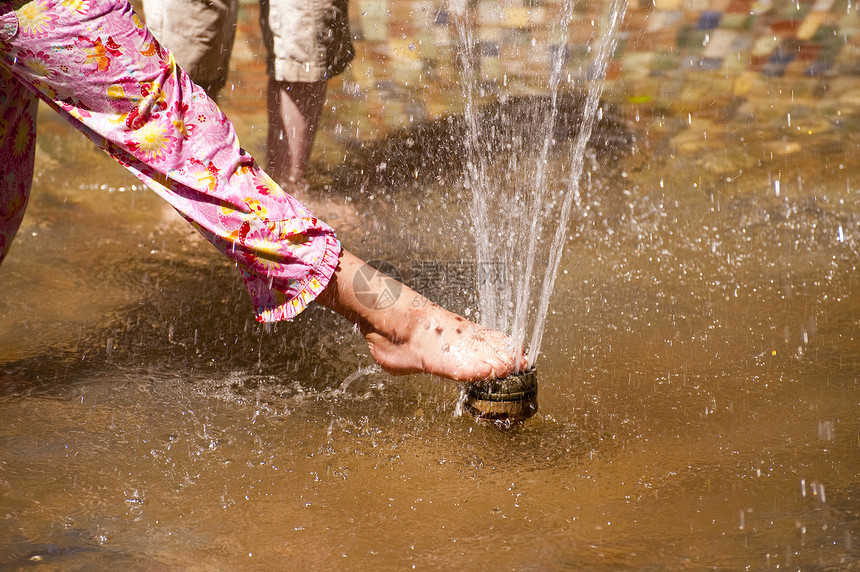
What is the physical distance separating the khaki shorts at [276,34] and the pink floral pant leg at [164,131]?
1164 mm

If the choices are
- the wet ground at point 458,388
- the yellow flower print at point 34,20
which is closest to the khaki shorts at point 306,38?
the wet ground at point 458,388

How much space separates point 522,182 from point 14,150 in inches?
79.5

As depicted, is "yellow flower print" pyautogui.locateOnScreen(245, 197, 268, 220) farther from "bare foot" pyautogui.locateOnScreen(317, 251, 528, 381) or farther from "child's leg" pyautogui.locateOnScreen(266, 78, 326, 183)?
"child's leg" pyautogui.locateOnScreen(266, 78, 326, 183)

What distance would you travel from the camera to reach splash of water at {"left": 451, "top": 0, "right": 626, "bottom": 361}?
2201mm

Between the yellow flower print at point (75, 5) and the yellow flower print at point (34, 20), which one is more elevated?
the yellow flower print at point (75, 5)

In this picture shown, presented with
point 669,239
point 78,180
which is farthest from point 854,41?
point 78,180

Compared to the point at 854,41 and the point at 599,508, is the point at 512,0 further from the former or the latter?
the point at 599,508

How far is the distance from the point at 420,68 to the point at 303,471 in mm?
2628

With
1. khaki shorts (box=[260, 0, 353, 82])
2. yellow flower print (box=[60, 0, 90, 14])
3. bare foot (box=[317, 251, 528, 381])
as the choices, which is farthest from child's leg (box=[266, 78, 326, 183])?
yellow flower print (box=[60, 0, 90, 14])

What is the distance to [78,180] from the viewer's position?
335cm

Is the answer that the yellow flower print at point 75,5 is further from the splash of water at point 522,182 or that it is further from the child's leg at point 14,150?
the splash of water at point 522,182

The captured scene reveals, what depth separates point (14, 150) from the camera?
1.68 meters

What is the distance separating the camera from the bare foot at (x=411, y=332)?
5.12 feet

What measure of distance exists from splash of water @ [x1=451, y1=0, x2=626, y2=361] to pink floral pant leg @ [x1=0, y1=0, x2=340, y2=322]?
17.7 inches
